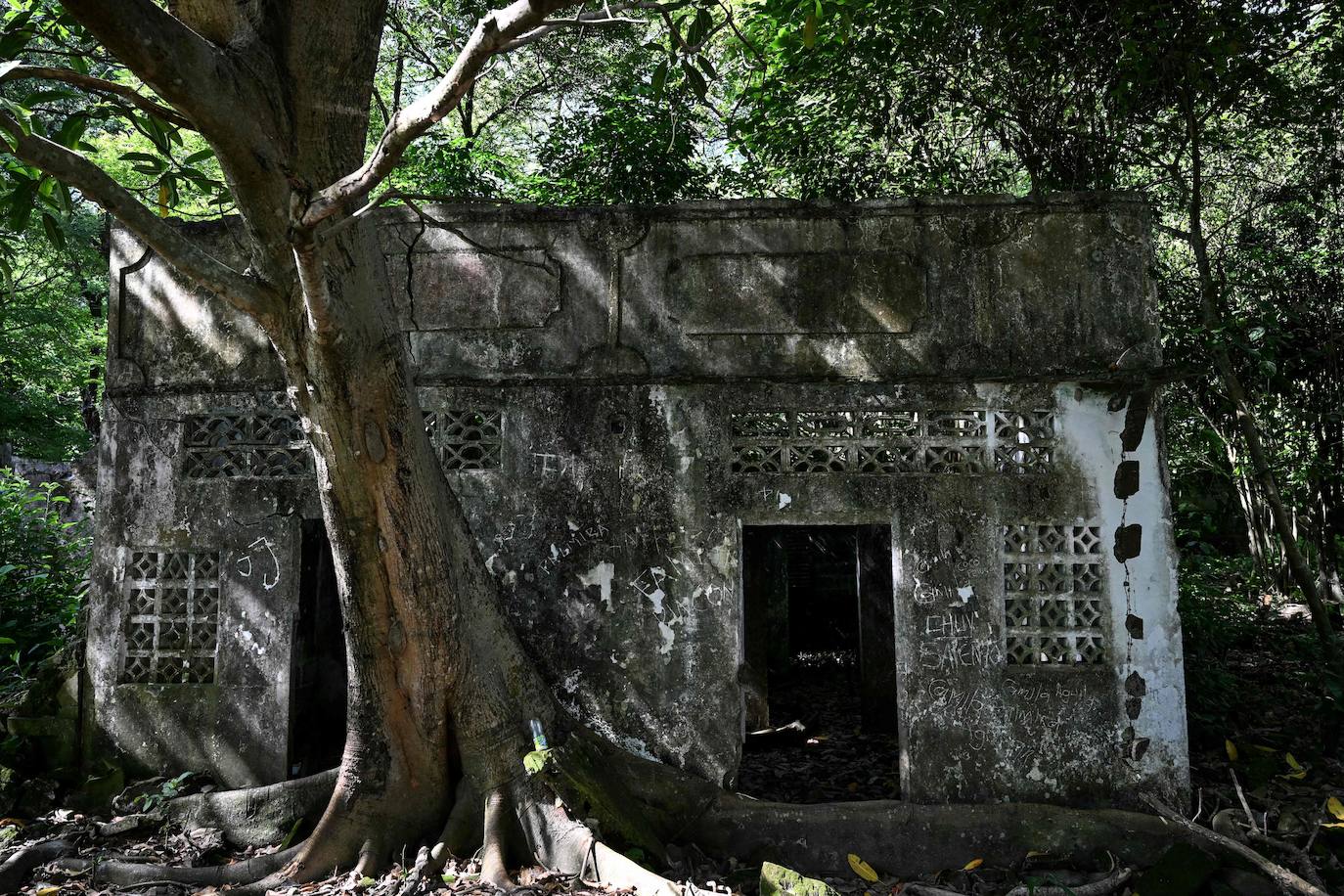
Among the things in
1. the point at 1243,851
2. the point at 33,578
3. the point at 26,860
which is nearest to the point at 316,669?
the point at 26,860

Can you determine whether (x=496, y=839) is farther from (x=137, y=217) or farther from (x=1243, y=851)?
(x=1243, y=851)

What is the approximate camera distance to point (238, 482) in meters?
5.78

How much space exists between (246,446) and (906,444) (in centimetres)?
409

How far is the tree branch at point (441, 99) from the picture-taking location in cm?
297

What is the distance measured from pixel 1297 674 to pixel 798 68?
20.8 ft

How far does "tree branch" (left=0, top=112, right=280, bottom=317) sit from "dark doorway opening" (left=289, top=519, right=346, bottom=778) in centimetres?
251

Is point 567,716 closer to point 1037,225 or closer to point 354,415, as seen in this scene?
point 354,415

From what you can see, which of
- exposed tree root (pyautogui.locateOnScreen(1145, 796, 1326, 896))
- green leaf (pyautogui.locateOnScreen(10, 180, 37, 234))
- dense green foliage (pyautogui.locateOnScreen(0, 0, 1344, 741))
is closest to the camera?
green leaf (pyautogui.locateOnScreen(10, 180, 37, 234))

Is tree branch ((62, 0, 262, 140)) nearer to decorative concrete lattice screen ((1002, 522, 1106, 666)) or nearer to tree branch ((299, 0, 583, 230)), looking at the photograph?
A: tree branch ((299, 0, 583, 230))

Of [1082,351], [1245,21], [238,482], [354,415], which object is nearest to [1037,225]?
[1082,351]

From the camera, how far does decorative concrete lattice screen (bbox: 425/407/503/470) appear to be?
5.61 m

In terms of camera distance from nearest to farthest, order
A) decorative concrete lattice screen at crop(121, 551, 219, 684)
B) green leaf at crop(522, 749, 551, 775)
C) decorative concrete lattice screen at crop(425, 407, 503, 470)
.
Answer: green leaf at crop(522, 749, 551, 775), decorative concrete lattice screen at crop(425, 407, 503, 470), decorative concrete lattice screen at crop(121, 551, 219, 684)

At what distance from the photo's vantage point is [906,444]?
5469 mm

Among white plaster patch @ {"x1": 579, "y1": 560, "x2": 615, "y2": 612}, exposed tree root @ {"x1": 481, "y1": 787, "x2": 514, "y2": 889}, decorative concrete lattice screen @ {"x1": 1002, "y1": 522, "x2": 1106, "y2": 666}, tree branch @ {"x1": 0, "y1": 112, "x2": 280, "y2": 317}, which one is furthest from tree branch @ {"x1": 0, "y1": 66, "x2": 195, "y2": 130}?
decorative concrete lattice screen @ {"x1": 1002, "y1": 522, "x2": 1106, "y2": 666}
